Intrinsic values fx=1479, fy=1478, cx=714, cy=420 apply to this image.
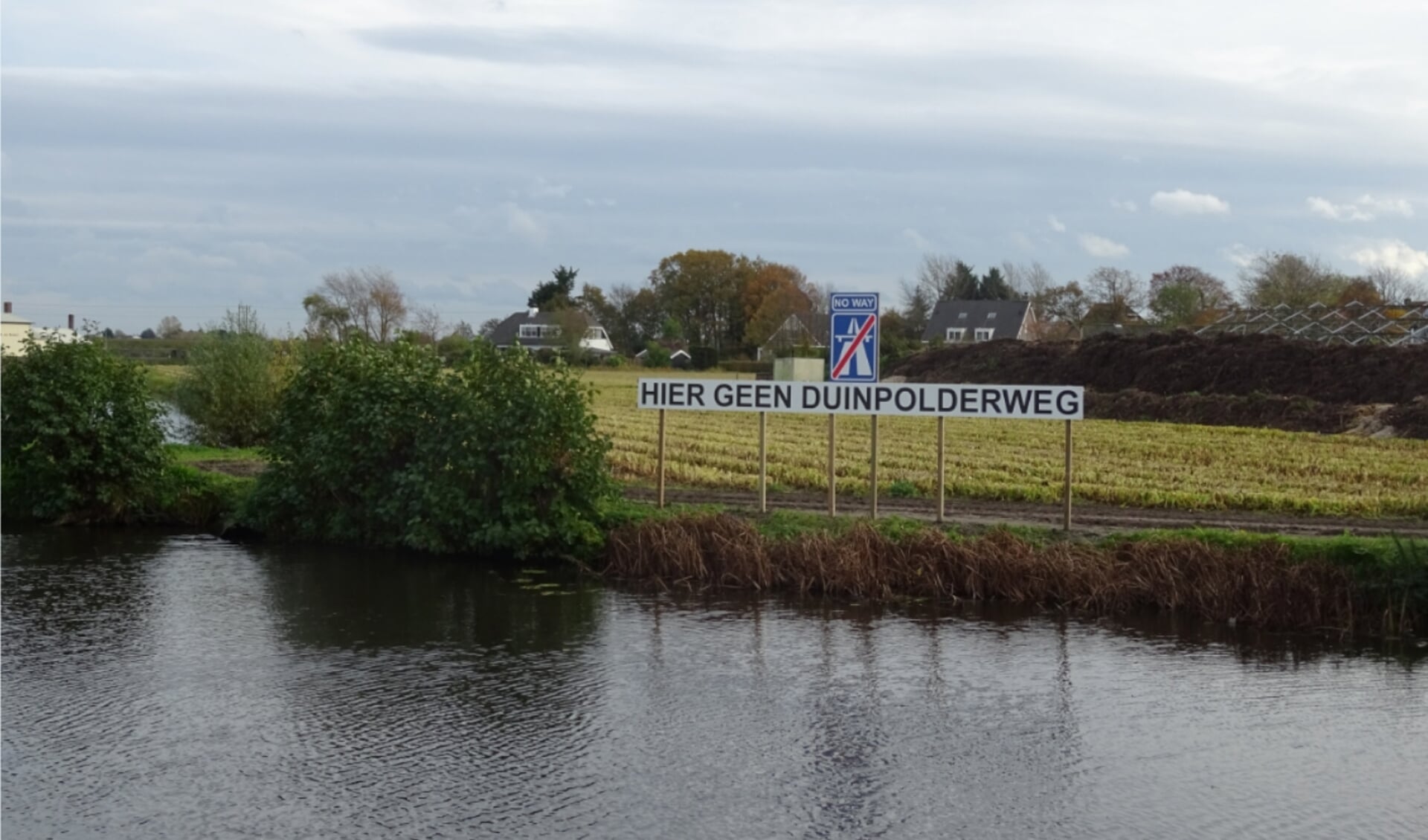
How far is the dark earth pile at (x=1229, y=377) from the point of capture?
4597 cm

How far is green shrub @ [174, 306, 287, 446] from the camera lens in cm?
3797

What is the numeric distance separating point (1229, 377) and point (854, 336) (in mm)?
37645

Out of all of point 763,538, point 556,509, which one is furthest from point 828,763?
point 556,509

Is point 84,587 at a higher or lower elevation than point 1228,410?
lower

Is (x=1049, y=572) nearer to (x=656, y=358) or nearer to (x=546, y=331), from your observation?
(x=656, y=358)

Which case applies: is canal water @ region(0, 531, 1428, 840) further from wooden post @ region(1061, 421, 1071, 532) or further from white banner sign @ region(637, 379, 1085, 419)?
white banner sign @ region(637, 379, 1085, 419)

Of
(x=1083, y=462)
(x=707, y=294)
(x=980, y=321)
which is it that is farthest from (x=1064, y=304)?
(x=1083, y=462)

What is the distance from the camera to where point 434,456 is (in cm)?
2400

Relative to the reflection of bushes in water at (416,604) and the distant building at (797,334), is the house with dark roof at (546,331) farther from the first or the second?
the reflection of bushes in water at (416,604)

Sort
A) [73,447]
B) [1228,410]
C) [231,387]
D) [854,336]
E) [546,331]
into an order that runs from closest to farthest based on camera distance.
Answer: [854,336] < [73,447] < [231,387] < [1228,410] < [546,331]

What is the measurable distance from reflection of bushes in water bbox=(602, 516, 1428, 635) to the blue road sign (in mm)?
2567

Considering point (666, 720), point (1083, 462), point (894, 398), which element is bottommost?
point (666, 720)

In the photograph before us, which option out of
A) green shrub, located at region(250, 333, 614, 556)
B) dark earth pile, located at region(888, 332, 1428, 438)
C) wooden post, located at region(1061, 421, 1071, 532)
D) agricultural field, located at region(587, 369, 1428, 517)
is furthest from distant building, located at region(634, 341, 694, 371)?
wooden post, located at region(1061, 421, 1071, 532)

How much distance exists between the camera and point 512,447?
22.9 m
